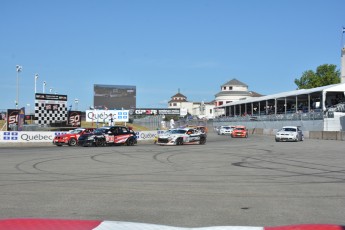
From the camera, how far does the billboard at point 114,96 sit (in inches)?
2542

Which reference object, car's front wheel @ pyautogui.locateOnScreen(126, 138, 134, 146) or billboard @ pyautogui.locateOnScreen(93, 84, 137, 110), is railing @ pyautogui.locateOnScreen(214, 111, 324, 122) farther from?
car's front wheel @ pyautogui.locateOnScreen(126, 138, 134, 146)

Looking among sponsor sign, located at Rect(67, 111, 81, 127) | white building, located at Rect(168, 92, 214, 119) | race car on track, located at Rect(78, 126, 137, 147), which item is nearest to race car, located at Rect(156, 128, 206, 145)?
race car on track, located at Rect(78, 126, 137, 147)

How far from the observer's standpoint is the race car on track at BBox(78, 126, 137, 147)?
28.1m

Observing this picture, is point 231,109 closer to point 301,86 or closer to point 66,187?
point 301,86

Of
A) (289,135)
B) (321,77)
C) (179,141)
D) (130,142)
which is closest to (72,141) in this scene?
(130,142)

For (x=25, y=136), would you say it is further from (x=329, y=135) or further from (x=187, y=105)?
(x=187, y=105)

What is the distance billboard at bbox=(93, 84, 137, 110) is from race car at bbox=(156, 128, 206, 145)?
113 ft

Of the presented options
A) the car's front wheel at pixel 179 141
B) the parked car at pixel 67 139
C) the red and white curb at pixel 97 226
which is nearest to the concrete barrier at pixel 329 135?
the car's front wheel at pixel 179 141

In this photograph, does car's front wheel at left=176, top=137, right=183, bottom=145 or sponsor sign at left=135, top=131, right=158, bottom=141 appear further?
sponsor sign at left=135, top=131, right=158, bottom=141

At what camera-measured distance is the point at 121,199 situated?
8109 mm

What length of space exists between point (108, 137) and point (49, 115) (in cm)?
1466

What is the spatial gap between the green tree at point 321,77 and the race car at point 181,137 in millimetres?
72463

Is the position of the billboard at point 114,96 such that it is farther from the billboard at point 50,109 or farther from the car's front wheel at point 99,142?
the car's front wheel at point 99,142

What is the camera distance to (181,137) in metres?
29.8
